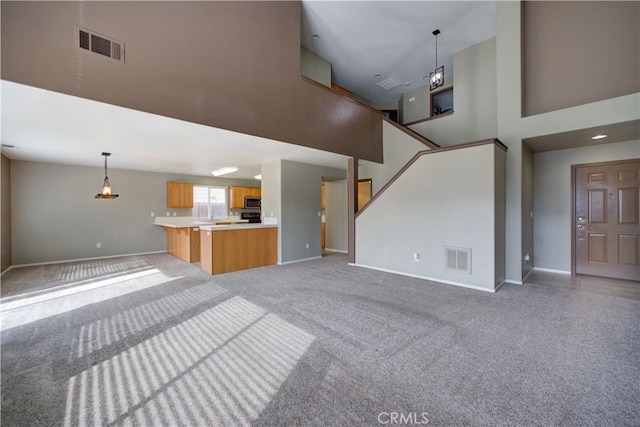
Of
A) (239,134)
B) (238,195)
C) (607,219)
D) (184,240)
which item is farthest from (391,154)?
(184,240)

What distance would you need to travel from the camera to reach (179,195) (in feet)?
25.7

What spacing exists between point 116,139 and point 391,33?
19.4 feet

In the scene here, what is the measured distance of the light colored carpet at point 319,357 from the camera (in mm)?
1608

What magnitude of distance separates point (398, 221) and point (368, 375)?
11.4 feet

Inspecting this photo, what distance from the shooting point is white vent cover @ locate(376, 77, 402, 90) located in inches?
301

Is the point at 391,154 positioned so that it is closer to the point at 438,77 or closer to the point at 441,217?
the point at 438,77

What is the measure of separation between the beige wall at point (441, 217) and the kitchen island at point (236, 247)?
2.35 meters

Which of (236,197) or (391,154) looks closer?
(391,154)

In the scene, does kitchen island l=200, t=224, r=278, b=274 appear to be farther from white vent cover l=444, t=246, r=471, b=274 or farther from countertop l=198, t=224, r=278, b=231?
white vent cover l=444, t=246, r=471, b=274

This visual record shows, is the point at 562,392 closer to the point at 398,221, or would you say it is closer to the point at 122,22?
→ the point at 398,221

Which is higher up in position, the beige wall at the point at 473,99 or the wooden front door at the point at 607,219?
the beige wall at the point at 473,99

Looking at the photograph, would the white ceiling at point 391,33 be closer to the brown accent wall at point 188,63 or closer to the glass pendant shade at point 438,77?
the brown accent wall at point 188,63

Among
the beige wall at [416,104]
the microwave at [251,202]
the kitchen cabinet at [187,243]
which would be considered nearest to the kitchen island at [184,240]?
the kitchen cabinet at [187,243]

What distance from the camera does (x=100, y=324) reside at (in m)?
2.85
